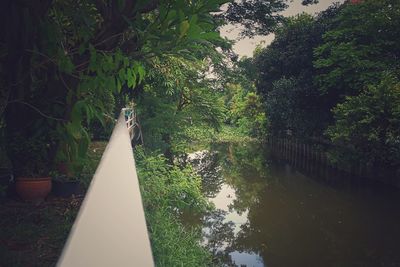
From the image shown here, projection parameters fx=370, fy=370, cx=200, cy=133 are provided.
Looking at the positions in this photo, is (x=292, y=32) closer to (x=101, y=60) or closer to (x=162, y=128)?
(x=162, y=128)

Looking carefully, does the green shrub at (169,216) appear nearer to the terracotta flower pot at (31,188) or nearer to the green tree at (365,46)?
the terracotta flower pot at (31,188)

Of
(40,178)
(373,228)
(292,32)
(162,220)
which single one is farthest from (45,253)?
(292,32)

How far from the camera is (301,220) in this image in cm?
1256

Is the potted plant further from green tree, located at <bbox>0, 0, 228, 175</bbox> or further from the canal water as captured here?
the canal water

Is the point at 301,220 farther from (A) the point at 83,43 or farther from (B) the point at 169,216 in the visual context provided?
(A) the point at 83,43

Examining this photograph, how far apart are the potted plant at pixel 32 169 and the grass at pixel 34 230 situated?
20 cm

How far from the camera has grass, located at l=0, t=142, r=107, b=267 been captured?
4180 millimetres

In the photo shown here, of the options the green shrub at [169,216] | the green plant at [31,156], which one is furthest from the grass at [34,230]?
the green shrub at [169,216]

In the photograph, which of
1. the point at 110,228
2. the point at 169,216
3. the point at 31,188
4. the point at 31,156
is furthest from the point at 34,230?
the point at 110,228

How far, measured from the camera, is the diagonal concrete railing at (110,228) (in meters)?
0.62

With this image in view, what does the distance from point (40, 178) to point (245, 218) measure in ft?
26.9

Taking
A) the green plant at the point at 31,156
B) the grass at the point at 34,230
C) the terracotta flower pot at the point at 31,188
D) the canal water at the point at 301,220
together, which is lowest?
the canal water at the point at 301,220

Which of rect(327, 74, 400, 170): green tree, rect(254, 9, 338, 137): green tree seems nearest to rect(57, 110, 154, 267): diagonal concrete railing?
rect(327, 74, 400, 170): green tree

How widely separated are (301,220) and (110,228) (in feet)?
41.7
